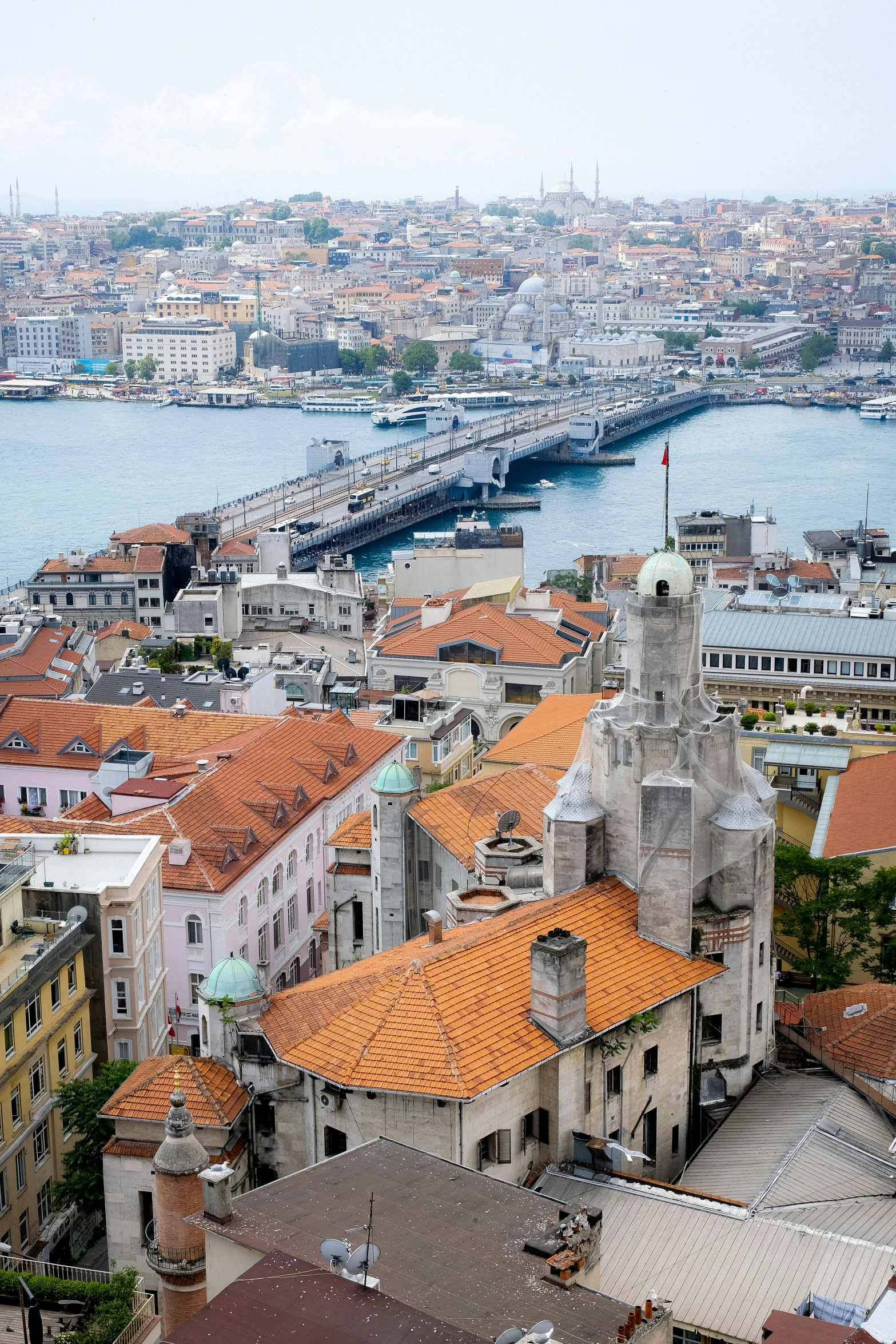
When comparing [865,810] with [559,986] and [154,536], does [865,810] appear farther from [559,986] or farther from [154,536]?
[154,536]

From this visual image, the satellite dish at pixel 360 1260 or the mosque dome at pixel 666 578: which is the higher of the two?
the mosque dome at pixel 666 578

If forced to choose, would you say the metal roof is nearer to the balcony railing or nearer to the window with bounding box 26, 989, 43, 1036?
the window with bounding box 26, 989, 43, 1036

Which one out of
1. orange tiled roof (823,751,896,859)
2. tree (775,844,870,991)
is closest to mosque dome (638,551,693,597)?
tree (775,844,870,991)

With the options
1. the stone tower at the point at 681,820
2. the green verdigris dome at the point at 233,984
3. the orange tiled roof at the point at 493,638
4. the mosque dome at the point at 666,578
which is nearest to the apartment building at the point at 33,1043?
the green verdigris dome at the point at 233,984

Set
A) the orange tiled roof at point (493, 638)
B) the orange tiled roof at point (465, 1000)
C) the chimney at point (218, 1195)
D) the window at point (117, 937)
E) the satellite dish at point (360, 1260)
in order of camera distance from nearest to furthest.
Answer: the satellite dish at point (360, 1260) < the chimney at point (218, 1195) < the orange tiled roof at point (465, 1000) < the window at point (117, 937) < the orange tiled roof at point (493, 638)

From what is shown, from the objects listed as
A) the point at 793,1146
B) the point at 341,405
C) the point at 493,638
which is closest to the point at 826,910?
the point at 793,1146

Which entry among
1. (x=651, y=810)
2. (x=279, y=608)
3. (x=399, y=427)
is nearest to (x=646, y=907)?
(x=651, y=810)

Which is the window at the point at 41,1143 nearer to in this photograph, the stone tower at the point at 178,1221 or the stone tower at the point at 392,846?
the stone tower at the point at 392,846
